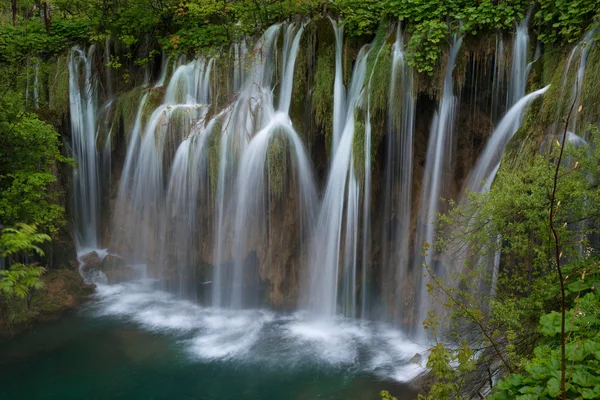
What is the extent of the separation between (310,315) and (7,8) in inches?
750

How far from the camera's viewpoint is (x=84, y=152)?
1393 cm

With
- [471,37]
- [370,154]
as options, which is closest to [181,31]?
[370,154]

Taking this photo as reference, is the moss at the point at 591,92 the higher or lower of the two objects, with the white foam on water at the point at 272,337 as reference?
higher

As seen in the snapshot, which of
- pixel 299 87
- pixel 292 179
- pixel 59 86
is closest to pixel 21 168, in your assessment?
pixel 59 86

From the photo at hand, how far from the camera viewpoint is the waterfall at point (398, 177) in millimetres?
9883

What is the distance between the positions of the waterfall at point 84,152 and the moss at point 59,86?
136mm

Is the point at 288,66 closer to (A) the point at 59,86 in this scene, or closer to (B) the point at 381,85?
(B) the point at 381,85

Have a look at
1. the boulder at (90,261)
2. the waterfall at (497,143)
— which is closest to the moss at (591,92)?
the waterfall at (497,143)

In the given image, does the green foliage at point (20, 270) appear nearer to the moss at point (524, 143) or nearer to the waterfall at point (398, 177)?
the moss at point (524, 143)

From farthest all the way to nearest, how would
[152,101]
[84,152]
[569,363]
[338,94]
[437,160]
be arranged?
1. [84,152]
2. [152,101]
3. [338,94]
4. [437,160]
5. [569,363]

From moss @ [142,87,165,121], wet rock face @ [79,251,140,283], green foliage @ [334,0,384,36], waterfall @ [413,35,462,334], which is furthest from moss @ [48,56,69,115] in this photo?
waterfall @ [413,35,462,334]

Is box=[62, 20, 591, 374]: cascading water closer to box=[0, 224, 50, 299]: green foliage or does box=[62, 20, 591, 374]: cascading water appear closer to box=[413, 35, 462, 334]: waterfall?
box=[413, 35, 462, 334]: waterfall

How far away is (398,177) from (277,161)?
2688 mm

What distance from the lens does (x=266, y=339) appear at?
10070 millimetres
